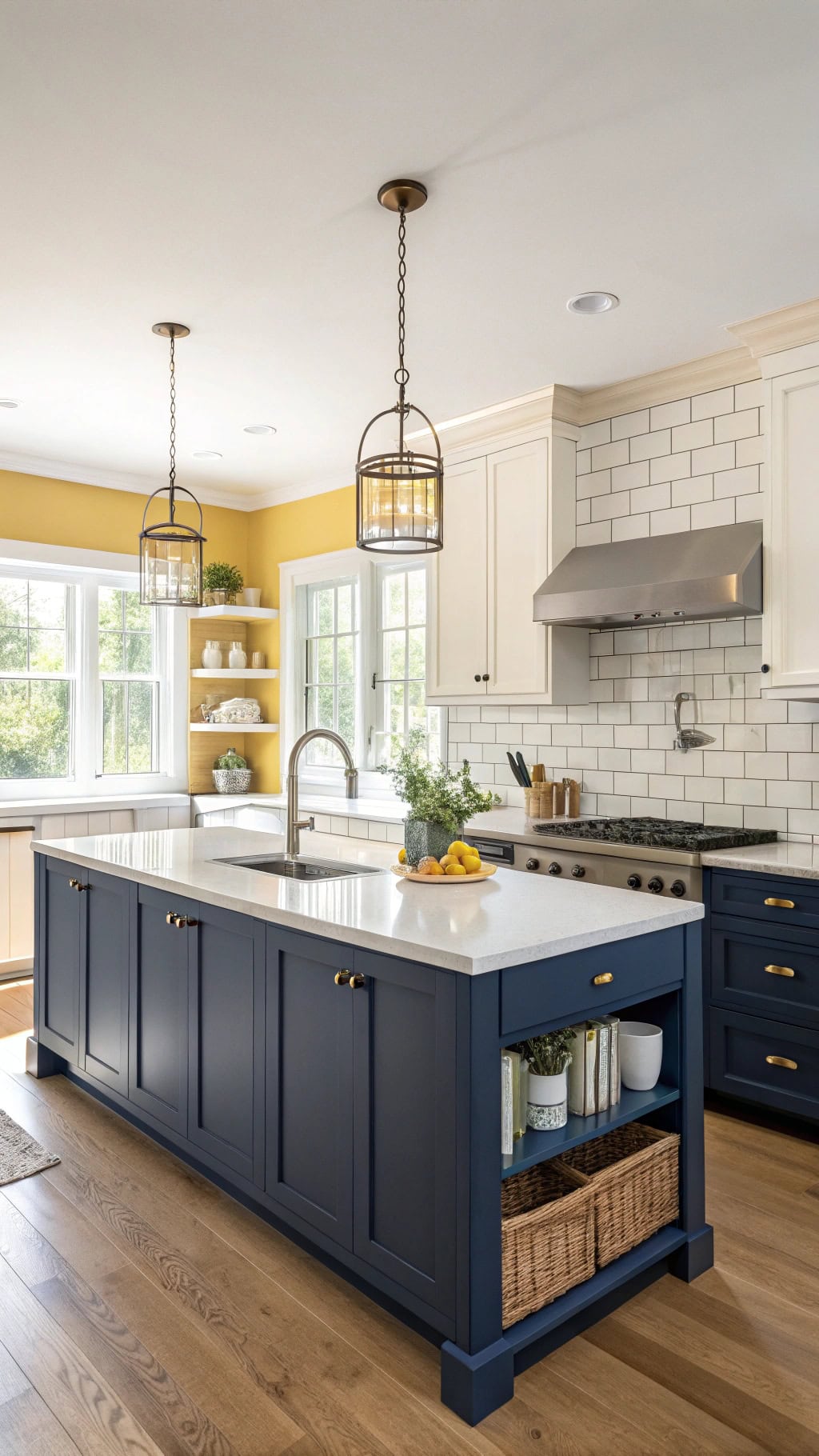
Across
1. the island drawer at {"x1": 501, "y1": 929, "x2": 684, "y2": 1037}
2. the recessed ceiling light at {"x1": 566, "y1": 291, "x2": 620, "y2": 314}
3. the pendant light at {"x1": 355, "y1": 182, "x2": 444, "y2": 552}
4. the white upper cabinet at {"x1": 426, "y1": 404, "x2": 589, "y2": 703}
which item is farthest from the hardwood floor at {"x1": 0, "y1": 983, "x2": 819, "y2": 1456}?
the recessed ceiling light at {"x1": 566, "y1": 291, "x2": 620, "y2": 314}

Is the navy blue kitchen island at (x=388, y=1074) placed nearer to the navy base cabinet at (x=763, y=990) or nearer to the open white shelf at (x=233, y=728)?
the navy base cabinet at (x=763, y=990)

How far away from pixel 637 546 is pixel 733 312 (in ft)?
3.03

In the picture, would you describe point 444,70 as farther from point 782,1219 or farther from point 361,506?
point 782,1219

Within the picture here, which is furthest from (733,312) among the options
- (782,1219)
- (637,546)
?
(782,1219)

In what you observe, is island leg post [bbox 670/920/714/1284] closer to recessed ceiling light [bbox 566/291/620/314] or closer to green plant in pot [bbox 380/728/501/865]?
green plant in pot [bbox 380/728/501/865]

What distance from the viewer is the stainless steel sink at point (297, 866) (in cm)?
292

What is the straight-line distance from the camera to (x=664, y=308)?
3316 millimetres

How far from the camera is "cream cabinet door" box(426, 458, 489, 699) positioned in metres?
4.49

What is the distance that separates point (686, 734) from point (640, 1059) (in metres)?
1.95

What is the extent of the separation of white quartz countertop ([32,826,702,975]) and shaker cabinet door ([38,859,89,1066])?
0.91 ft

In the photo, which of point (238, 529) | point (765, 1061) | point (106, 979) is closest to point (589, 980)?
point (765, 1061)

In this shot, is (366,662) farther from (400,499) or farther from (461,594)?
(400,499)

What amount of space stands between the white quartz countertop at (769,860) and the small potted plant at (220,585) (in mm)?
3741

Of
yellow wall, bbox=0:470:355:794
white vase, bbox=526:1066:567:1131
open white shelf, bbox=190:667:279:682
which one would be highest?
yellow wall, bbox=0:470:355:794
